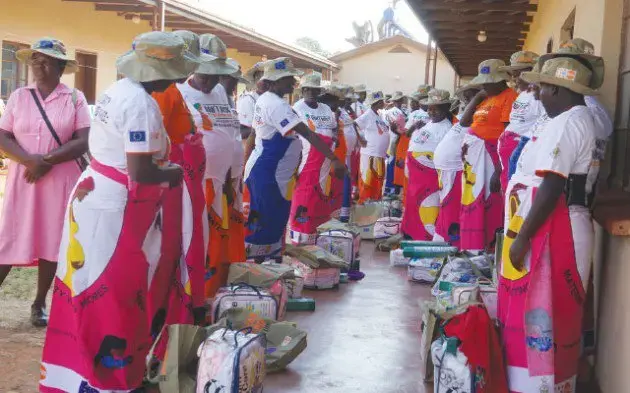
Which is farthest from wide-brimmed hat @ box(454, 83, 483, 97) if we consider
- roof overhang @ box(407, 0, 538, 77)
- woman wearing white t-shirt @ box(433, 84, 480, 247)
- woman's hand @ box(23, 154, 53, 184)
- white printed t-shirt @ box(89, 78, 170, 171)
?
white printed t-shirt @ box(89, 78, 170, 171)

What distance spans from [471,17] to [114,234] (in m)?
9.22

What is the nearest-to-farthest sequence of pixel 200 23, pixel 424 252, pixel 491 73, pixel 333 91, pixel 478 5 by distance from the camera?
pixel 491 73 < pixel 424 252 < pixel 333 91 < pixel 478 5 < pixel 200 23

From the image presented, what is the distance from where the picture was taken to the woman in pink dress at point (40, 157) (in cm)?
534

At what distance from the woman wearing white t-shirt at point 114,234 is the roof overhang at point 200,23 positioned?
355 inches

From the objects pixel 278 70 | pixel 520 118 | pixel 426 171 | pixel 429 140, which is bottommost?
pixel 426 171

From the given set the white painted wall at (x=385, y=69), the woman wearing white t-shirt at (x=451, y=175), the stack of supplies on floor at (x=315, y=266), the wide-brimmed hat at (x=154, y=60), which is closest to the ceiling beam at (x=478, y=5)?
the woman wearing white t-shirt at (x=451, y=175)

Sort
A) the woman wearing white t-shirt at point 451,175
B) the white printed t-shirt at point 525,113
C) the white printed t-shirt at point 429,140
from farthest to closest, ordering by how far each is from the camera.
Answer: the white printed t-shirt at point 429,140, the woman wearing white t-shirt at point 451,175, the white printed t-shirt at point 525,113

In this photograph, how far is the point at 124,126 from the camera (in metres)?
3.74

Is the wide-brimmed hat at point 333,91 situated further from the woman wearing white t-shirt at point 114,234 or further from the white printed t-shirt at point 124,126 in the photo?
the white printed t-shirt at point 124,126

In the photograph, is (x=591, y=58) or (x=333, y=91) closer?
(x=591, y=58)

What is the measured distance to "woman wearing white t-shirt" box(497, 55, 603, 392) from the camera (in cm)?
377

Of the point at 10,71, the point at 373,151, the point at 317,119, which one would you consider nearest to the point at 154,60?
the point at 317,119

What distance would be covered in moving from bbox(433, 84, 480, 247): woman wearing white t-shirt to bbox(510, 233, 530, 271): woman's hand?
391 centimetres

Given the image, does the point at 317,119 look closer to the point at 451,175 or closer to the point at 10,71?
the point at 451,175
